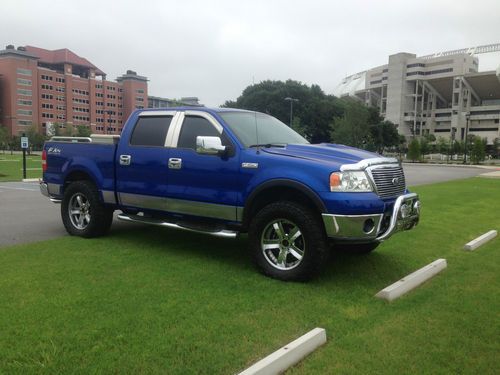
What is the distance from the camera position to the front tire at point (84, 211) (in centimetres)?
696

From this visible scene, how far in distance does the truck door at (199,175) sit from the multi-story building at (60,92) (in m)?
111

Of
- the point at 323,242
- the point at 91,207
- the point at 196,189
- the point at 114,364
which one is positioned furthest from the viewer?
the point at 91,207

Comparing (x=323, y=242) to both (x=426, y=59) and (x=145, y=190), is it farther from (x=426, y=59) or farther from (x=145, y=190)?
(x=426, y=59)

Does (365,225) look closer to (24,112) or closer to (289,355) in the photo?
(289,355)

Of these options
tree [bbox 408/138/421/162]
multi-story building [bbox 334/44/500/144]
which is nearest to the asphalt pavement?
tree [bbox 408/138/421/162]

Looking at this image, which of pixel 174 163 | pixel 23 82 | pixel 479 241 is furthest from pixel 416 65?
pixel 174 163

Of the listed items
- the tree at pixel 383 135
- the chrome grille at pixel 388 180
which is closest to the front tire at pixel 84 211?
the chrome grille at pixel 388 180

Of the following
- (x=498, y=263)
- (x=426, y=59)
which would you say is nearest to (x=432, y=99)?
(x=426, y=59)

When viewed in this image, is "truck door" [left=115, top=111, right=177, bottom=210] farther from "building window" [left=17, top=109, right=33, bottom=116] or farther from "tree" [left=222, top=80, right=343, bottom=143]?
"building window" [left=17, top=109, right=33, bottom=116]

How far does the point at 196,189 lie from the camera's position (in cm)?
582

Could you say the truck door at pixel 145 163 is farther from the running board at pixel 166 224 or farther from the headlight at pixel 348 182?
the headlight at pixel 348 182

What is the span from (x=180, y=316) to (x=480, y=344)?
2427 millimetres

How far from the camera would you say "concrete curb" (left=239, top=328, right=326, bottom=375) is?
3039 mm

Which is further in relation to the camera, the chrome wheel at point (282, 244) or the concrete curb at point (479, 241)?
the concrete curb at point (479, 241)
